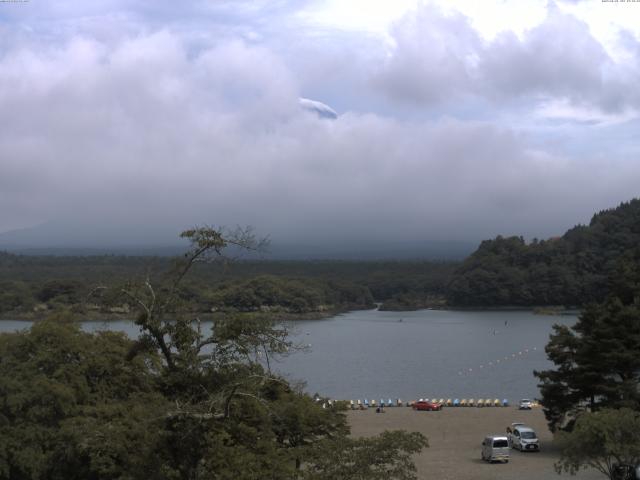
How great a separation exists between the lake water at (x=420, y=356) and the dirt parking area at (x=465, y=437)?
12.2 ft

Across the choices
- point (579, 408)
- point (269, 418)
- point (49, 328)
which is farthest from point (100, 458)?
point (579, 408)

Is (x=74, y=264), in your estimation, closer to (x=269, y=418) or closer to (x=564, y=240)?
(x=564, y=240)

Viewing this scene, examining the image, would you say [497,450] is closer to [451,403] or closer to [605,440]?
[605,440]

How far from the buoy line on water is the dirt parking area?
13.4 m

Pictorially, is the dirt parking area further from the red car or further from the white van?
the red car

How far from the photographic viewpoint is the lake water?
36875 millimetres

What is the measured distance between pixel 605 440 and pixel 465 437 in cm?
1011

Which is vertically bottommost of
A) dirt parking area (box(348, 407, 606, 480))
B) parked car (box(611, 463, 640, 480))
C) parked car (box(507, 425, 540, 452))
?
dirt parking area (box(348, 407, 606, 480))

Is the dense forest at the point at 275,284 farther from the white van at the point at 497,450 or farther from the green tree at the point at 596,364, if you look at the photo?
the white van at the point at 497,450

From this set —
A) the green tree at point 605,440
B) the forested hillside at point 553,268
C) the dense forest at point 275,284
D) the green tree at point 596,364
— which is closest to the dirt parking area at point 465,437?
the green tree at point 596,364

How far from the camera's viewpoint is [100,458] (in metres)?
8.95

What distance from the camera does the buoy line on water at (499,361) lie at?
43062 millimetres

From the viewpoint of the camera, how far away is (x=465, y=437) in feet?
74.0

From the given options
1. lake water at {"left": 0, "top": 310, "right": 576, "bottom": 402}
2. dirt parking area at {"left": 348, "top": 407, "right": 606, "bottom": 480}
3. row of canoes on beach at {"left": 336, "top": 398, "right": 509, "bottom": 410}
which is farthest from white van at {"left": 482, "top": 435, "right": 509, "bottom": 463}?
row of canoes on beach at {"left": 336, "top": 398, "right": 509, "bottom": 410}
